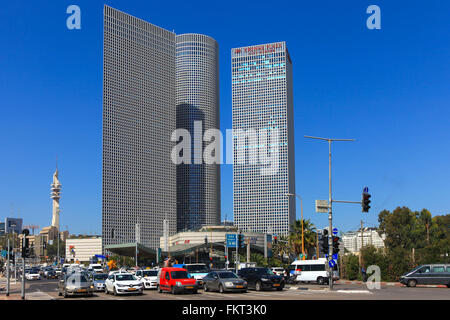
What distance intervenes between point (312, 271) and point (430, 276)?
10904mm

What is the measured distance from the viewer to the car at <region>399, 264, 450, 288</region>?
136ft

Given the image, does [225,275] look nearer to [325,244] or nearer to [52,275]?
[325,244]

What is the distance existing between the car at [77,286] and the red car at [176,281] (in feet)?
15.7

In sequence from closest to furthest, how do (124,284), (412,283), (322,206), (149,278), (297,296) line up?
(297,296) → (124,284) → (322,206) → (149,278) → (412,283)

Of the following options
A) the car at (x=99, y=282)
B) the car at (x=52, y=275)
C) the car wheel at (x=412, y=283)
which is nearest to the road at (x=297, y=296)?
the car at (x=99, y=282)

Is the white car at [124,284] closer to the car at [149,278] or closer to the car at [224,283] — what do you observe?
the car at [224,283]

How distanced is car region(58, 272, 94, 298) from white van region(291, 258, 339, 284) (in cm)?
2268

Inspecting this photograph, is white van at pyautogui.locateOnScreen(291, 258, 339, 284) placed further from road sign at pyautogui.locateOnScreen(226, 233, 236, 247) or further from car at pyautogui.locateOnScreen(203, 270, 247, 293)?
road sign at pyautogui.locateOnScreen(226, 233, 236, 247)

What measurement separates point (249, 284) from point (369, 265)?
81.6 ft

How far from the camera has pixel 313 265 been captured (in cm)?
4919

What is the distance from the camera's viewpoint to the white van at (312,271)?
48.5 meters

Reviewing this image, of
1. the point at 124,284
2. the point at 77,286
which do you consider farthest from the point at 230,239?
the point at 77,286

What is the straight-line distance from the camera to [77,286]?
3294 centimetres
